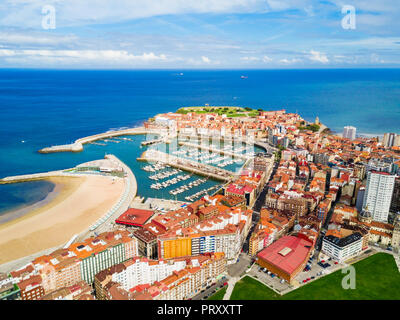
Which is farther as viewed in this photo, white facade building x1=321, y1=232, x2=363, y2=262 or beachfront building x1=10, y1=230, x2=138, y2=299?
white facade building x1=321, y1=232, x2=363, y2=262

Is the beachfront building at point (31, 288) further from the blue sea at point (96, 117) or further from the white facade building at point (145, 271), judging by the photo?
the blue sea at point (96, 117)

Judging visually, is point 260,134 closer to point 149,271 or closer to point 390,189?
point 390,189

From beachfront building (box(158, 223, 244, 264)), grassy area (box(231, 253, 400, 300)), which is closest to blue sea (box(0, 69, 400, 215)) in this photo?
beachfront building (box(158, 223, 244, 264))

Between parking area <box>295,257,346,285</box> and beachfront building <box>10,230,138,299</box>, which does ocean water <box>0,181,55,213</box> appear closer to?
beachfront building <box>10,230,138,299</box>

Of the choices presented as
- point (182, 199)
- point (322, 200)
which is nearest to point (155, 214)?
point (182, 199)

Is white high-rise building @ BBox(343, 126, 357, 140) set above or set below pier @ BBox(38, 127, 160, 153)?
above

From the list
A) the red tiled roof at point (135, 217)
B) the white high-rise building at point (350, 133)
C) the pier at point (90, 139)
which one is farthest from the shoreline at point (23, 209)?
the white high-rise building at point (350, 133)

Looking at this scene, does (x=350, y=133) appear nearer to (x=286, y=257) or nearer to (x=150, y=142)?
(x=150, y=142)
